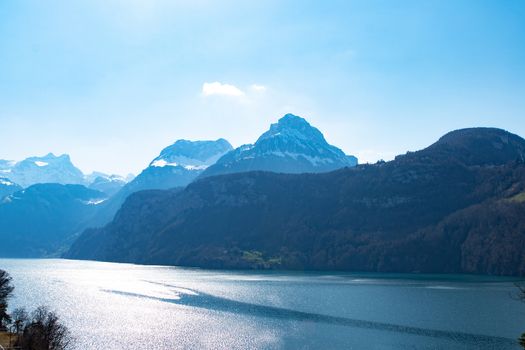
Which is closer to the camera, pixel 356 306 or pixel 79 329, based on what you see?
pixel 79 329

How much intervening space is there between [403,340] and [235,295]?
8572cm

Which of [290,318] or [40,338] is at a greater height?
[40,338]

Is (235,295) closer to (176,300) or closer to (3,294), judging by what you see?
(176,300)

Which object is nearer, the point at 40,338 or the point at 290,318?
the point at 40,338

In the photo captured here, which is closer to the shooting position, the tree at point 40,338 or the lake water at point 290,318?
the tree at point 40,338

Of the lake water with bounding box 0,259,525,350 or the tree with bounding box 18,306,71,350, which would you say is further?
the lake water with bounding box 0,259,525,350

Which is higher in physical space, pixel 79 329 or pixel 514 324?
pixel 514 324

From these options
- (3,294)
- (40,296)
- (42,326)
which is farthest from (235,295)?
(42,326)

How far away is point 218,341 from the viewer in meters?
113

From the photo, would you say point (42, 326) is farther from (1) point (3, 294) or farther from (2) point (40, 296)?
(2) point (40, 296)

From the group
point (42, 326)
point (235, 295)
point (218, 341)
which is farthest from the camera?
point (235, 295)

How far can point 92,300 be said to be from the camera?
178125 millimetres

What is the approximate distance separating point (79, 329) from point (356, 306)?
250ft

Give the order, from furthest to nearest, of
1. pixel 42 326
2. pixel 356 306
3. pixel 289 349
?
pixel 356 306 → pixel 289 349 → pixel 42 326
